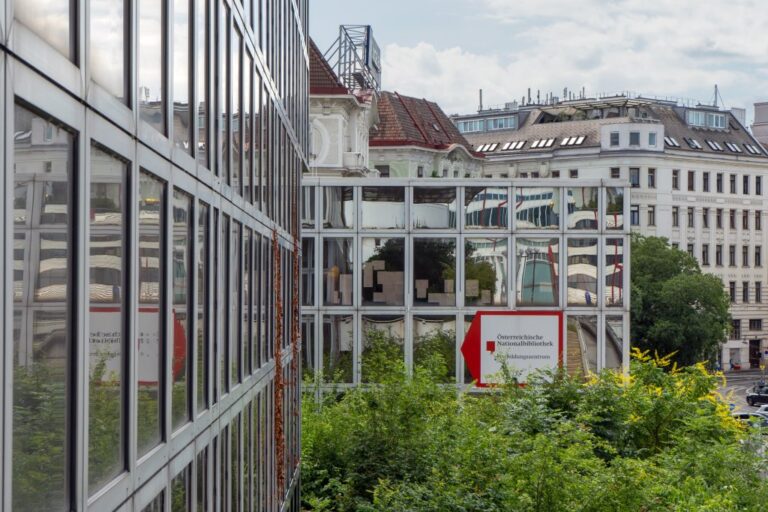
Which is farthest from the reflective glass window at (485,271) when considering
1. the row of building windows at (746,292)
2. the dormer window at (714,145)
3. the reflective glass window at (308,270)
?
the dormer window at (714,145)

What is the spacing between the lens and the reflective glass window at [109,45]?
5922 mm

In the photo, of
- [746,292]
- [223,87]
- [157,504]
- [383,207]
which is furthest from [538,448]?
[746,292]

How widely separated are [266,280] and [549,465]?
5535mm

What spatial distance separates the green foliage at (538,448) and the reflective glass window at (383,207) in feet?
18.8

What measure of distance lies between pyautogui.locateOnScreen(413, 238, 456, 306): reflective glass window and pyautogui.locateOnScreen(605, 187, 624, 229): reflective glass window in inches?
165

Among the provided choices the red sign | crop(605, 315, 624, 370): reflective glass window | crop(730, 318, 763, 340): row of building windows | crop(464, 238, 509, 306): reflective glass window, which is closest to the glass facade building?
the red sign

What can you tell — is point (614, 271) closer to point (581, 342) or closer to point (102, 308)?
point (581, 342)

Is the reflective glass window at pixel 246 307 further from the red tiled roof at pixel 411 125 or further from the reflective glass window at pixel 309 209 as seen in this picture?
the red tiled roof at pixel 411 125

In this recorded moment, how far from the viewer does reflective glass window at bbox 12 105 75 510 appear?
4.87 meters

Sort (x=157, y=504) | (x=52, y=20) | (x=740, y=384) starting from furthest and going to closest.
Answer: (x=740, y=384) → (x=157, y=504) → (x=52, y=20)

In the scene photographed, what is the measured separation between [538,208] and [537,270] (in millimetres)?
1640

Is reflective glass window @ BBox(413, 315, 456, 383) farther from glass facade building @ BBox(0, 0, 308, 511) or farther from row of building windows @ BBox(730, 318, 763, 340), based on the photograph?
row of building windows @ BBox(730, 318, 763, 340)

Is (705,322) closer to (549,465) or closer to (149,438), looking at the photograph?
(549,465)

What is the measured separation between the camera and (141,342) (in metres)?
7.40
